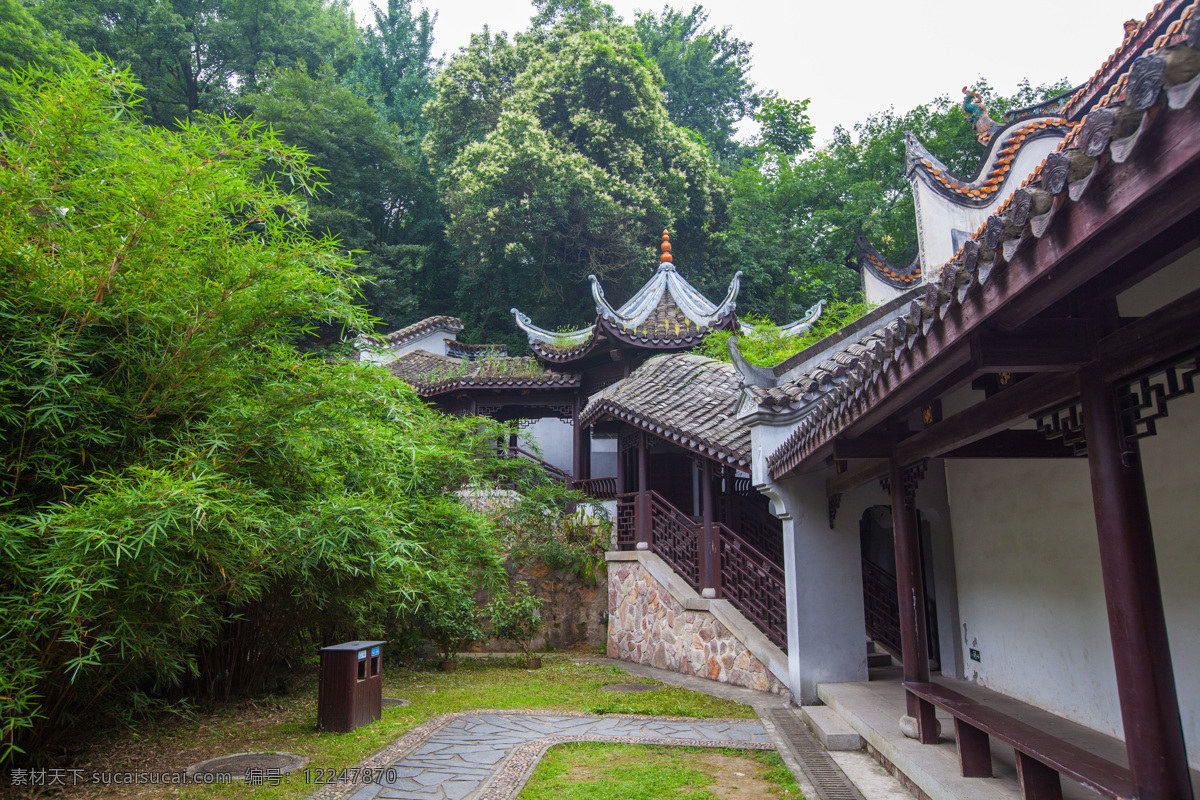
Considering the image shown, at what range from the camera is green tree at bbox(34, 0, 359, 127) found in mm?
20703

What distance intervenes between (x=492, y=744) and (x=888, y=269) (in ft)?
30.6

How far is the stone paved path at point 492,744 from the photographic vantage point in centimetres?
441

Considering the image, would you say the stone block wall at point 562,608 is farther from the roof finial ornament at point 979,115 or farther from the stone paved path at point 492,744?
the roof finial ornament at point 979,115

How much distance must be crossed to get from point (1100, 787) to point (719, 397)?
7175 millimetres

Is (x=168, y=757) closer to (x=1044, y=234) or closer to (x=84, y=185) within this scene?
(x=84, y=185)

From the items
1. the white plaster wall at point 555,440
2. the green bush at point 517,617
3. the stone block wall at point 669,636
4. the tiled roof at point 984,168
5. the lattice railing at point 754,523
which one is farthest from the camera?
the white plaster wall at point 555,440

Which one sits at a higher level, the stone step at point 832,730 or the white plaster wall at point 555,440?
the white plaster wall at point 555,440

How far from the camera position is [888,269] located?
1159 cm

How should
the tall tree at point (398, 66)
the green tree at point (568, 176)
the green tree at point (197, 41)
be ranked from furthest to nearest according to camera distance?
1. the tall tree at point (398, 66)
2. the green tree at point (197, 41)
3. the green tree at point (568, 176)

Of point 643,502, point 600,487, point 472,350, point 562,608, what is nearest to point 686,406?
point 643,502

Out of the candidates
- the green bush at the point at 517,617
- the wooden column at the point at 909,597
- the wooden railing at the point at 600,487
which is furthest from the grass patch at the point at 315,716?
the wooden railing at the point at 600,487

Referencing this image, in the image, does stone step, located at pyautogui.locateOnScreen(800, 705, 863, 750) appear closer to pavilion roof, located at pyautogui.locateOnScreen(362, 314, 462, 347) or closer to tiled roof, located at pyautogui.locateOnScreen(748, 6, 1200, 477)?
tiled roof, located at pyautogui.locateOnScreen(748, 6, 1200, 477)

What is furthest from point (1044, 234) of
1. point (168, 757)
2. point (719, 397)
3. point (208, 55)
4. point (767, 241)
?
point (208, 55)

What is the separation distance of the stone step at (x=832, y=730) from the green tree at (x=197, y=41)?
23137 mm
